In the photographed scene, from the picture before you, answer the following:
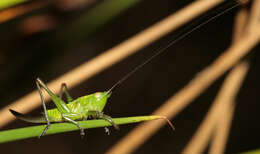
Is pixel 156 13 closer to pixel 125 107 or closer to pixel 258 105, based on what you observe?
pixel 125 107

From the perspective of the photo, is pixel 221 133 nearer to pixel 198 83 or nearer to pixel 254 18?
pixel 198 83

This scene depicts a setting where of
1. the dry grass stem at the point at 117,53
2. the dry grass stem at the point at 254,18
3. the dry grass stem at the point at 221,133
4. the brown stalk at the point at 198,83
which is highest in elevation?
the dry grass stem at the point at 117,53

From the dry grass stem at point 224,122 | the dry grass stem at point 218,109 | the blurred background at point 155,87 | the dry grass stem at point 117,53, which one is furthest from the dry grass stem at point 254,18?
the blurred background at point 155,87

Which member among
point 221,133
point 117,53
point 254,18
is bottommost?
point 221,133

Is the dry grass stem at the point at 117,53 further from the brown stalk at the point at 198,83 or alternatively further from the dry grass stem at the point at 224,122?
the dry grass stem at the point at 224,122

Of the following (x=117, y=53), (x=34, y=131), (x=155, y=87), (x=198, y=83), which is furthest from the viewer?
(x=155, y=87)

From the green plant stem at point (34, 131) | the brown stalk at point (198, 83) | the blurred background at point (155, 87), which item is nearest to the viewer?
the green plant stem at point (34, 131)

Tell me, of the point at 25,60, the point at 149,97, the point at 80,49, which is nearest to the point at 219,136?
the point at 25,60

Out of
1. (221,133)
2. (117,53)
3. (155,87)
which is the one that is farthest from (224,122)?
(155,87)

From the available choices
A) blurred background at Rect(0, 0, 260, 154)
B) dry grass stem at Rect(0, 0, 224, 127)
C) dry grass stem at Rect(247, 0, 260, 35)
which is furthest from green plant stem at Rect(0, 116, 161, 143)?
blurred background at Rect(0, 0, 260, 154)

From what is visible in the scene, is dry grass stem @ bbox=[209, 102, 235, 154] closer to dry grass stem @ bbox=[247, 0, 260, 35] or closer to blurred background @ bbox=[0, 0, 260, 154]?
dry grass stem @ bbox=[247, 0, 260, 35]

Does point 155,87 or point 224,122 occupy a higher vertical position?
point 155,87
